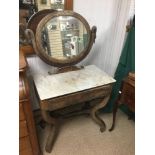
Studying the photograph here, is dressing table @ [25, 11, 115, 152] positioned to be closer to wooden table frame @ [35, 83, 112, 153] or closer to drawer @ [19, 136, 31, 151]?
wooden table frame @ [35, 83, 112, 153]

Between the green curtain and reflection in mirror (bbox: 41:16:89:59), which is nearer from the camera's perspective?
reflection in mirror (bbox: 41:16:89:59)

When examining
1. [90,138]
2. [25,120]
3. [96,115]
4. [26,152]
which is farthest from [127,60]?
[26,152]

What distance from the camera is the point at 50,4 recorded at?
139 cm

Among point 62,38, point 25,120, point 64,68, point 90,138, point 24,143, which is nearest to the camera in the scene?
point 25,120

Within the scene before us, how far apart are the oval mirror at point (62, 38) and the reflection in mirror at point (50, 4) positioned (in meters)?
0.19

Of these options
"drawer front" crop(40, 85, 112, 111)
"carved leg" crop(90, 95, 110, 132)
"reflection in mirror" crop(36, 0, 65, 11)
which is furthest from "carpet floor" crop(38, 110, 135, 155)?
"reflection in mirror" crop(36, 0, 65, 11)

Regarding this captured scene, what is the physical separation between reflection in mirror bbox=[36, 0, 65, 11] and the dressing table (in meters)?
0.19

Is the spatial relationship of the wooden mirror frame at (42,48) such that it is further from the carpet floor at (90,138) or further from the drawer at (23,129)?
the carpet floor at (90,138)

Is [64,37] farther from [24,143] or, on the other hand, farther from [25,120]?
[24,143]

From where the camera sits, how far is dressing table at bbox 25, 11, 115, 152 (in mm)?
1231


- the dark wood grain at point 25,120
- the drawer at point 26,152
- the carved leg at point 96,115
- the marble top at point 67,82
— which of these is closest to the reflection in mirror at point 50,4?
the dark wood grain at point 25,120

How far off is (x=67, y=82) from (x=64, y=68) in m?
0.18

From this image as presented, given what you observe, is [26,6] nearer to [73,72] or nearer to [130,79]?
[73,72]

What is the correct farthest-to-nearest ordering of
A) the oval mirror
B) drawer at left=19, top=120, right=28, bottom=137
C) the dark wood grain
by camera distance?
the oval mirror < drawer at left=19, top=120, right=28, bottom=137 < the dark wood grain
